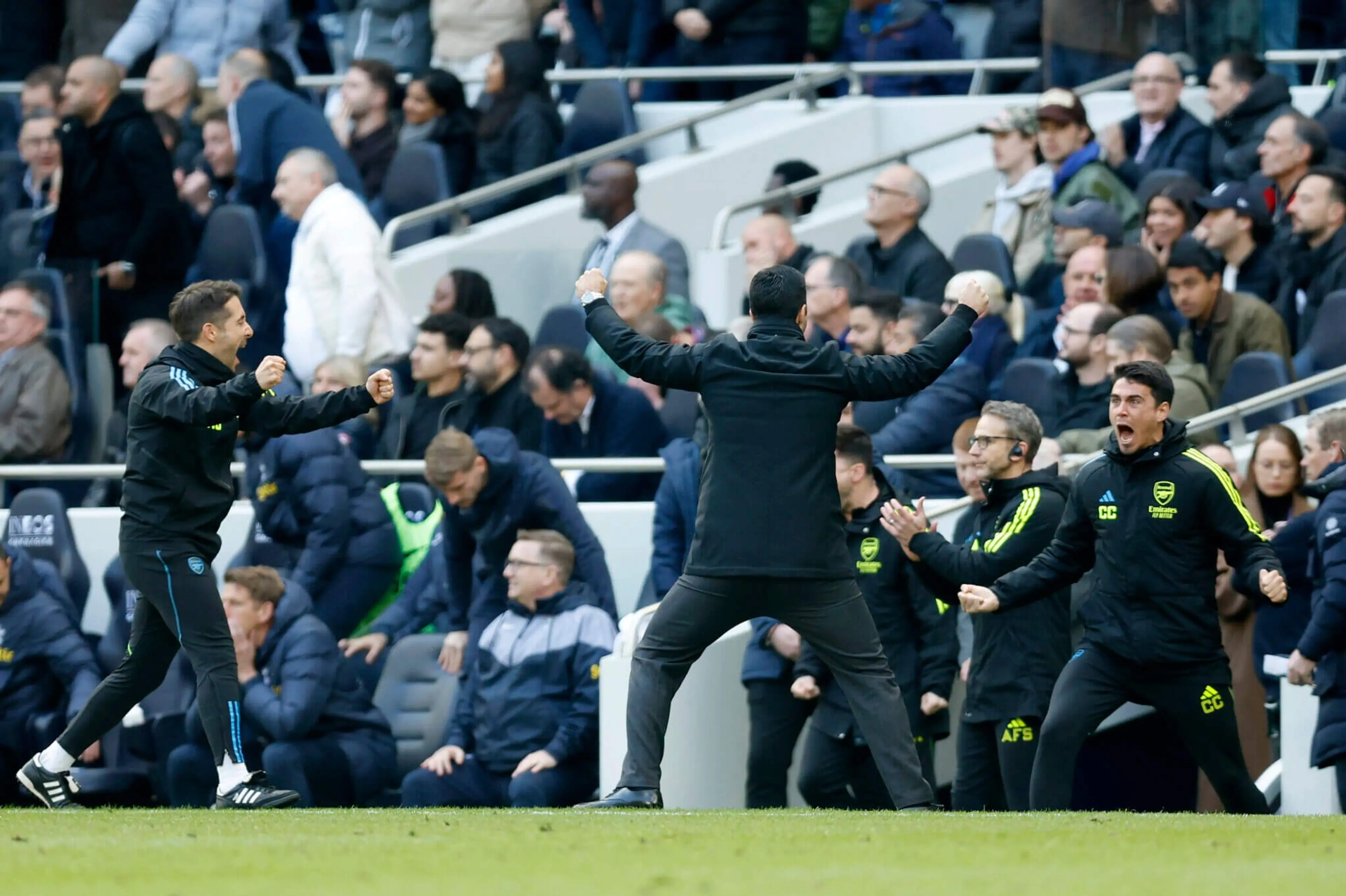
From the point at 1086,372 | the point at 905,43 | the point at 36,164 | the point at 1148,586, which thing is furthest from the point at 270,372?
the point at 905,43

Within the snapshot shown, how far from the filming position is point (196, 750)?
1116 cm

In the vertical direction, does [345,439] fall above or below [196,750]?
above

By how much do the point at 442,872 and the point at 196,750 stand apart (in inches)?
199

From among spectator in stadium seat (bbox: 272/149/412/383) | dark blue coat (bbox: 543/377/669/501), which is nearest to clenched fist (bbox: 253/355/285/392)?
dark blue coat (bbox: 543/377/669/501)

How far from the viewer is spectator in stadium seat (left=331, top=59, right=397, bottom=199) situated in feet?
53.3

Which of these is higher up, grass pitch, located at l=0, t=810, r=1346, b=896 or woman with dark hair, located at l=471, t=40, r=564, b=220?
woman with dark hair, located at l=471, t=40, r=564, b=220

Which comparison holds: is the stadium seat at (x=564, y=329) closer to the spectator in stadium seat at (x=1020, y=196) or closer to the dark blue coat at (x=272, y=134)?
the dark blue coat at (x=272, y=134)

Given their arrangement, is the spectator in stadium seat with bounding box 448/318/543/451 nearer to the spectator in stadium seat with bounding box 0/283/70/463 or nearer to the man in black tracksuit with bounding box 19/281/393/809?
the spectator in stadium seat with bounding box 0/283/70/463

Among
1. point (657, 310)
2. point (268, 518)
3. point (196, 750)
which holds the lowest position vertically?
point (196, 750)

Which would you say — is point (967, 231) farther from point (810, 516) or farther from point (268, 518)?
point (810, 516)

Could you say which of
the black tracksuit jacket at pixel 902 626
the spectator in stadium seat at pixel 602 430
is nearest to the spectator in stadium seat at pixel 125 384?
the spectator in stadium seat at pixel 602 430

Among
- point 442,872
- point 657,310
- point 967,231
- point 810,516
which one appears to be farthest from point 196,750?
point 967,231

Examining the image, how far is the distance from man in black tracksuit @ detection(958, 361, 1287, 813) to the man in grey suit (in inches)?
212

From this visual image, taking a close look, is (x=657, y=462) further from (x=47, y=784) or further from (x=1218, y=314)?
(x=47, y=784)
